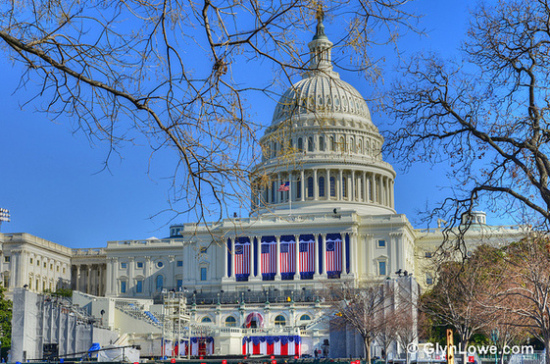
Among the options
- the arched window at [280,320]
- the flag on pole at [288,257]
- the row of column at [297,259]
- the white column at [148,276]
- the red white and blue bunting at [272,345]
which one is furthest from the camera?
the white column at [148,276]

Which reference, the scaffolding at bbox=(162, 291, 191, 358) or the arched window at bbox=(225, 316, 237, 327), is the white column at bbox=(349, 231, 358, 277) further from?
the scaffolding at bbox=(162, 291, 191, 358)

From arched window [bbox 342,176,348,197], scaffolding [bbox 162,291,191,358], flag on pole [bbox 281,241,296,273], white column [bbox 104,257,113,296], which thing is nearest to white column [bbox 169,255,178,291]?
white column [bbox 104,257,113,296]

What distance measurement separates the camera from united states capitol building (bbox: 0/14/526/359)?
9794 cm

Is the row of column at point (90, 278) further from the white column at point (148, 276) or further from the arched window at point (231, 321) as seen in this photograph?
the arched window at point (231, 321)

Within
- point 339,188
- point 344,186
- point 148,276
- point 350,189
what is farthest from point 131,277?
point 350,189

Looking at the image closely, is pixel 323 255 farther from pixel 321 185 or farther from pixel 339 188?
pixel 321 185

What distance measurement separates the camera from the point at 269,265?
132m

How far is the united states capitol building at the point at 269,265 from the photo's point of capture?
97.9 meters

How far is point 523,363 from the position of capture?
55.1 metres

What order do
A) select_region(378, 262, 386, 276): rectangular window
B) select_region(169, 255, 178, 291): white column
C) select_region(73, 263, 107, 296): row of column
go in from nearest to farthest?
select_region(378, 262, 386, 276): rectangular window
select_region(169, 255, 178, 291): white column
select_region(73, 263, 107, 296): row of column

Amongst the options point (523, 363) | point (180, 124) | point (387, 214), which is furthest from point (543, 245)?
point (387, 214)

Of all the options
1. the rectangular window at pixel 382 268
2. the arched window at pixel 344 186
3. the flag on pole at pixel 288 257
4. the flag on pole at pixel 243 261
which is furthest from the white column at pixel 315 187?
the rectangular window at pixel 382 268

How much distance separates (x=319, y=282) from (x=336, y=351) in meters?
49.6

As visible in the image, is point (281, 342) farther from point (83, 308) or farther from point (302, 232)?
point (302, 232)
